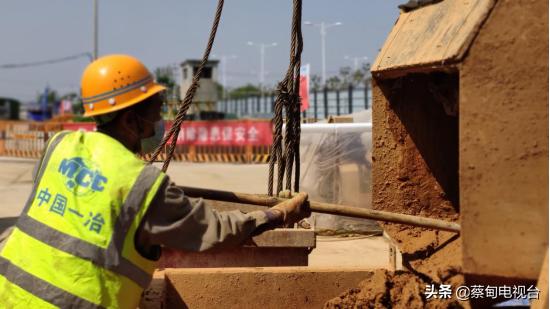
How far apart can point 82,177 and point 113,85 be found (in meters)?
0.39

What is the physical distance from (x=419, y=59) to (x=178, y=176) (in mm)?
14686

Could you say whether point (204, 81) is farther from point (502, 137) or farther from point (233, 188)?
point (502, 137)

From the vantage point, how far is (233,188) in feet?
47.5

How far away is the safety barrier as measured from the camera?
2253 centimetres

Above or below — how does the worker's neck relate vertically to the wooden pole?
above

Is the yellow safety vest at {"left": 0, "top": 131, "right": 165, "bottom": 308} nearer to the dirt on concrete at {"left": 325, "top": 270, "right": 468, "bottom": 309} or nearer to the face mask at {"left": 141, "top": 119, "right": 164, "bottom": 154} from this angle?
the face mask at {"left": 141, "top": 119, "right": 164, "bottom": 154}

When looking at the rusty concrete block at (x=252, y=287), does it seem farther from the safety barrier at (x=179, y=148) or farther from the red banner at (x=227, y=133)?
the red banner at (x=227, y=133)

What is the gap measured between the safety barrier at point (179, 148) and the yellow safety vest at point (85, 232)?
1898cm

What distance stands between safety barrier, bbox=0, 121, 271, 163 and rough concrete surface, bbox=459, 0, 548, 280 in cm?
1890

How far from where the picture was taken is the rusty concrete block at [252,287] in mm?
3725

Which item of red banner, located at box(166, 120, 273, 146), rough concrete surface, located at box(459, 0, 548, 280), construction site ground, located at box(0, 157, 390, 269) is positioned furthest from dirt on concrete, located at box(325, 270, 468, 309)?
red banner, located at box(166, 120, 273, 146)

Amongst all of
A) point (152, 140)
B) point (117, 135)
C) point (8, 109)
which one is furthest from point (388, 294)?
point (8, 109)

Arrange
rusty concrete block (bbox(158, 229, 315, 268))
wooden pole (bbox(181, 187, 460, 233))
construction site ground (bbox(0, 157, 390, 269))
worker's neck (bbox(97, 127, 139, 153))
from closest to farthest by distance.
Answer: worker's neck (bbox(97, 127, 139, 153)), wooden pole (bbox(181, 187, 460, 233)), rusty concrete block (bbox(158, 229, 315, 268)), construction site ground (bbox(0, 157, 390, 269))

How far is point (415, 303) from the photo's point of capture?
11.6ft
